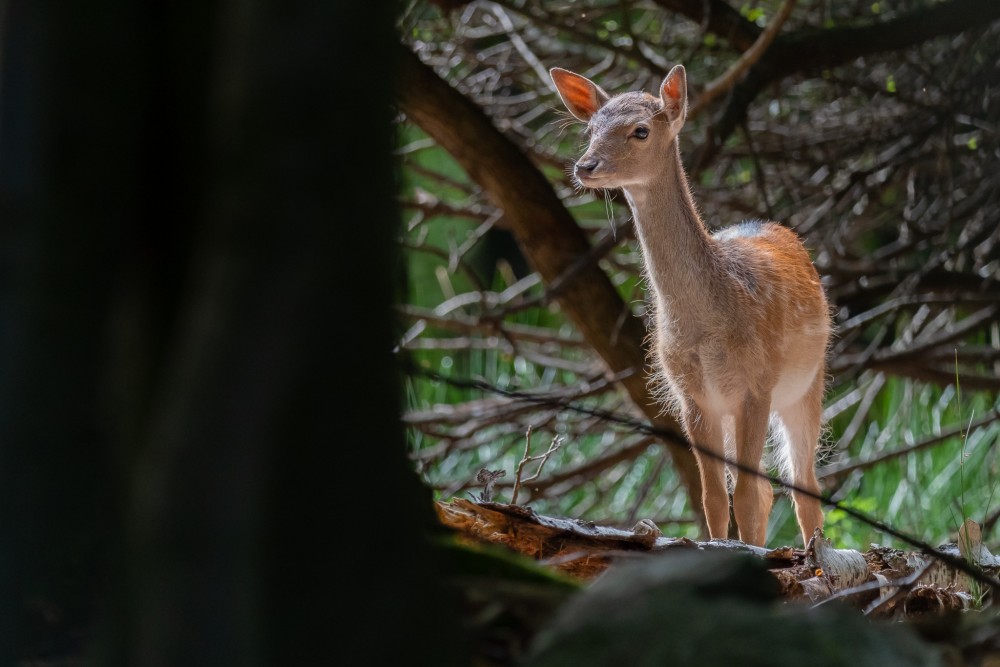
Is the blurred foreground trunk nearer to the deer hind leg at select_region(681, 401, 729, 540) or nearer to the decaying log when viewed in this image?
the decaying log

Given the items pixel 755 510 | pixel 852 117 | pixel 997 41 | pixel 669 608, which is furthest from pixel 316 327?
pixel 852 117

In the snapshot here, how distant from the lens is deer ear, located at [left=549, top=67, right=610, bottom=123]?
17.7ft

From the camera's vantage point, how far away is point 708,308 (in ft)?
16.0

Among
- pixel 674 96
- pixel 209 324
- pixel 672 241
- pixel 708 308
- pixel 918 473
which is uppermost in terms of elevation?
pixel 674 96

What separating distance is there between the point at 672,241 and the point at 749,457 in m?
0.97

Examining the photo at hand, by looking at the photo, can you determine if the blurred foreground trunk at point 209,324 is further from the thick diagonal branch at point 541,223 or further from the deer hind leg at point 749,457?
the thick diagonal branch at point 541,223

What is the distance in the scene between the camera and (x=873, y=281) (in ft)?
24.1

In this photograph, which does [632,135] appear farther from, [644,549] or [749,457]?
[644,549]

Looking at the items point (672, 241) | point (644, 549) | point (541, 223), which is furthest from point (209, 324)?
point (541, 223)

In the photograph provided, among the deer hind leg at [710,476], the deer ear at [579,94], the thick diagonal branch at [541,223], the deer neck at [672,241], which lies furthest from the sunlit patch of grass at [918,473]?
the deer ear at [579,94]

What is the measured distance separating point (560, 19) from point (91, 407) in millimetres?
4974

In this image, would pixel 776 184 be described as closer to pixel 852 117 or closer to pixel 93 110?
pixel 852 117

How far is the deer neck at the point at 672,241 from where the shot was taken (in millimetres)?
4914

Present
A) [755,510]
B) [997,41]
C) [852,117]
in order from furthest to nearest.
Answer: [852,117] < [997,41] < [755,510]
